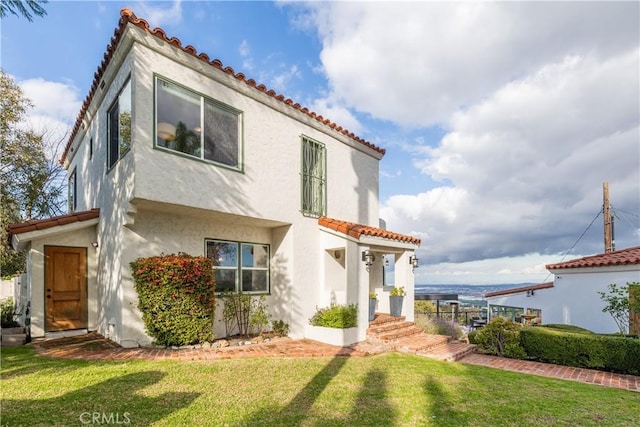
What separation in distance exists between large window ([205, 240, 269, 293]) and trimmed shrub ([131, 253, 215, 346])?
1736 mm

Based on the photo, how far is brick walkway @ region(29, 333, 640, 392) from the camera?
757cm

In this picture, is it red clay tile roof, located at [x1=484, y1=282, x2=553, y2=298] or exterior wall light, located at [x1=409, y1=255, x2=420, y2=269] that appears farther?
red clay tile roof, located at [x1=484, y1=282, x2=553, y2=298]

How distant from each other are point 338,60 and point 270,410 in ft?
35.5

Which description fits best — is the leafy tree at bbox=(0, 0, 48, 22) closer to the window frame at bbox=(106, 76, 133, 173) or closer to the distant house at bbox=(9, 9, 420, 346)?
the distant house at bbox=(9, 9, 420, 346)

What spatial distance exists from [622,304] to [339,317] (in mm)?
8736

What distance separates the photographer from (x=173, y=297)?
318 inches

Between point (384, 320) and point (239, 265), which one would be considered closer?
point (239, 265)

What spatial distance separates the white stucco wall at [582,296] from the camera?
40.6ft

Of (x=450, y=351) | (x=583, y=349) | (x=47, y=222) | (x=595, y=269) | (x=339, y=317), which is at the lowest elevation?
(x=450, y=351)

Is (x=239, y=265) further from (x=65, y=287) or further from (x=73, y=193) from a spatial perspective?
(x=73, y=193)

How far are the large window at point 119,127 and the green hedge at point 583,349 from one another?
12033 millimetres

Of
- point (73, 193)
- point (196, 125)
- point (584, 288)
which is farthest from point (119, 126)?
point (584, 288)

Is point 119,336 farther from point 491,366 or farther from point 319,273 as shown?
point 491,366

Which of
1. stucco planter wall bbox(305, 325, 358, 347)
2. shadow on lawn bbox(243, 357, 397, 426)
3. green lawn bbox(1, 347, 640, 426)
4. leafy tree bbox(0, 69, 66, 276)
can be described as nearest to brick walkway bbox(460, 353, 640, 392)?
green lawn bbox(1, 347, 640, 426)
